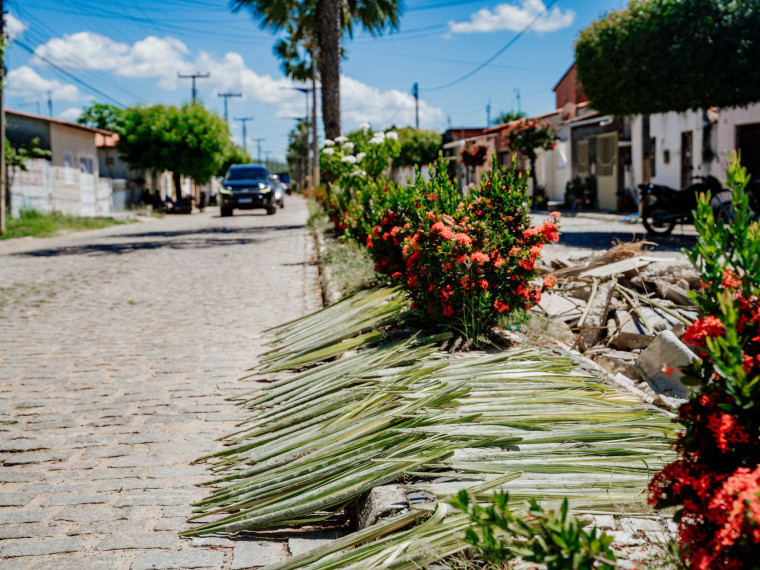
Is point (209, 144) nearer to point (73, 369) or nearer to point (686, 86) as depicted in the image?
point (686, 86)

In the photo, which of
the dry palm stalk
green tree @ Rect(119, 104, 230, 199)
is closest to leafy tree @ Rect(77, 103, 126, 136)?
green tree @ Rect(119, 104, 230, 199)

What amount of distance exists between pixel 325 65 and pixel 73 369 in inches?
527

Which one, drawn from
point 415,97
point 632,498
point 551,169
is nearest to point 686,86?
point 632,498

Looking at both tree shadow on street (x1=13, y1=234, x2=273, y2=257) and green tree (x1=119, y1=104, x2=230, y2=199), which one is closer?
tree shadow on street (x1=13, y1=234, x2=273, y2=257)

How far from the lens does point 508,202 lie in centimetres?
484

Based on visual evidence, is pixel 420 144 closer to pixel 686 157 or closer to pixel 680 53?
pixel 686 157

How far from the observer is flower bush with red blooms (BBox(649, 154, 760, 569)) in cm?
148

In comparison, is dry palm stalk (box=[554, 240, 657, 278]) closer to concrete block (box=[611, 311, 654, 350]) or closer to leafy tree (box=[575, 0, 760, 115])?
concrete block (box=[611, 311, 654, 350])

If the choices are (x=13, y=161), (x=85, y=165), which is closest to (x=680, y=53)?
(x=13, y=161)

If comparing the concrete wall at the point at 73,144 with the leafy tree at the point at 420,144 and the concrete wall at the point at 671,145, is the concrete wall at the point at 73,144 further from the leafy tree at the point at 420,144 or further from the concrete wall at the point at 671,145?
the leafy tree at the point at 420,144

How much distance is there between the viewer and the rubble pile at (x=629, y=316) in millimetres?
4031

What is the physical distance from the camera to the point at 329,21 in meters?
17.0

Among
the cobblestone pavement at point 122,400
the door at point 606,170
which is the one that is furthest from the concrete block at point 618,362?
the door at point 606,170

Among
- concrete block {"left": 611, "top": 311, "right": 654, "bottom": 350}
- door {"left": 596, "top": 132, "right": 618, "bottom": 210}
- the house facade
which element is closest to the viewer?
concrete block {"left": 611, "top": 311, "right": 654, "bottom": 350}
